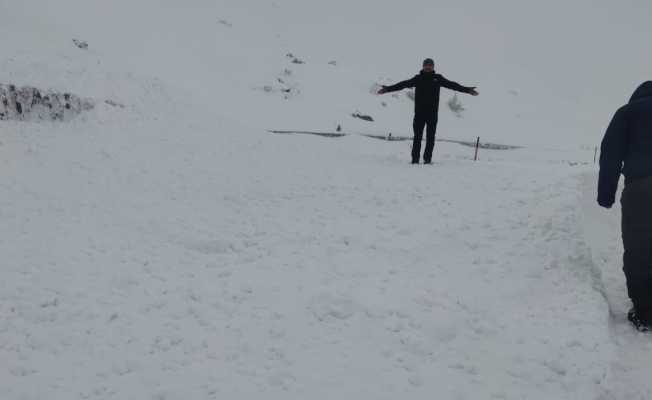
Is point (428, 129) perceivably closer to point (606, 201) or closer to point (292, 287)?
point (606, 201)

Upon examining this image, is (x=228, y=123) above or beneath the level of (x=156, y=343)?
above

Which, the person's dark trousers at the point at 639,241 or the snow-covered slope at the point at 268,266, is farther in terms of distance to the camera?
the person's dark trousers at the point at 639,241

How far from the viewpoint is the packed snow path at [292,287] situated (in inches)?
143

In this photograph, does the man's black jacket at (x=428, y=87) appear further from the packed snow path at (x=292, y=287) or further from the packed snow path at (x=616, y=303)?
the packed snow path at (x=616, y=303)

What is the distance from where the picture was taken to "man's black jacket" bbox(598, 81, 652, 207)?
14.5 ft

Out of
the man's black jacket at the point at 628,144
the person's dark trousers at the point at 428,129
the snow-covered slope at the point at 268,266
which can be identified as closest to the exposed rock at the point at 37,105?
the snow-covered slope at the point at 268,266

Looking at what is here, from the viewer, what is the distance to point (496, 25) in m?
37.9

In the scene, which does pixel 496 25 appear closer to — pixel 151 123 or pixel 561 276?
pixel 151 123

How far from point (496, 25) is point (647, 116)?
36567mm

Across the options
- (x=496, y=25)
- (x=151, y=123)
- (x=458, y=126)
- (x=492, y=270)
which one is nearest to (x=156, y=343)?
(x=492, y=270)

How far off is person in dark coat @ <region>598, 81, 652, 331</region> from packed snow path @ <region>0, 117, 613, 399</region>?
0.37 m

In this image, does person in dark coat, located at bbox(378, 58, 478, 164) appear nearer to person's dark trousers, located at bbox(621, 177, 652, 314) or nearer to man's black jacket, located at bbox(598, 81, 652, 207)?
man's black jacket, located at bbox(598, 81, 652, 207)

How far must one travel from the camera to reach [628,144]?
4562mm

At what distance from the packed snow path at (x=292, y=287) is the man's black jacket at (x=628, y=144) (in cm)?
104
